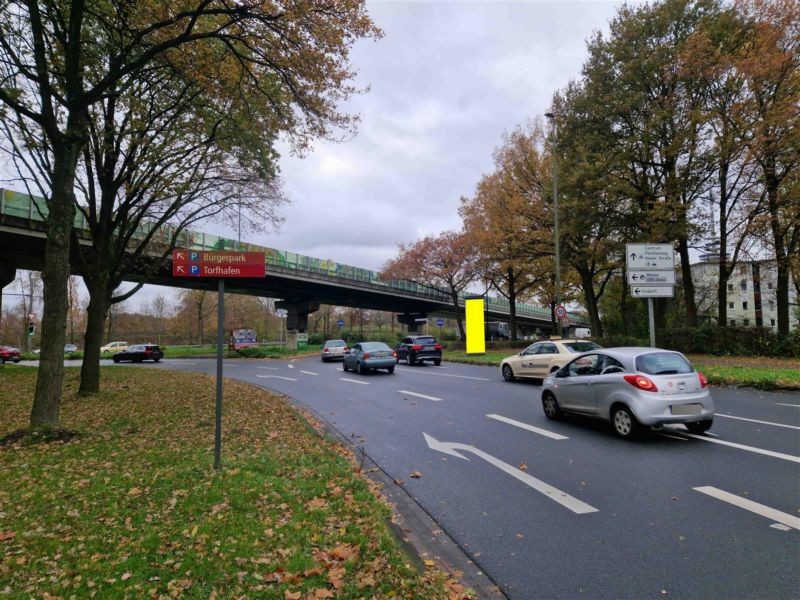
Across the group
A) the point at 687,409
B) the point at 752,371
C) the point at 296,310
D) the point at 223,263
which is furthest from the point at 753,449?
the point at 296,310

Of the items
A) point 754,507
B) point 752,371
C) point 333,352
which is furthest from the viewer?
point 333,352

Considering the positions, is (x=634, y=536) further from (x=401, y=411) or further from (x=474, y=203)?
(x=474, y=203)

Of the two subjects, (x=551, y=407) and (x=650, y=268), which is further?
(x=650, y=268)

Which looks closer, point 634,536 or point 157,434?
point 634,536

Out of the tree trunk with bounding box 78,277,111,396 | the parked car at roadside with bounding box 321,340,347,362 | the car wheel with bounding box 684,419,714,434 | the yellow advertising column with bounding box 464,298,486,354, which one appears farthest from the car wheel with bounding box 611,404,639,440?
the parked car at roadside with bounding box 321,340,347,362

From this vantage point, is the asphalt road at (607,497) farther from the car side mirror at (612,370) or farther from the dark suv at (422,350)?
the dark suv at (422,350)

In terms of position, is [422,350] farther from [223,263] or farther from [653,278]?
[223,263]

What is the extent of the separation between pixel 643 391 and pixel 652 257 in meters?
9.28

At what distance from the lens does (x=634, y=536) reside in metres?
4.27

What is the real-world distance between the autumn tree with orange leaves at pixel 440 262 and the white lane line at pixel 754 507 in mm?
32837

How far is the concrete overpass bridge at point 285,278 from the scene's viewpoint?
2370cm

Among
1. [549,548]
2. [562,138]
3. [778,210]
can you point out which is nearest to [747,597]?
[549,548]

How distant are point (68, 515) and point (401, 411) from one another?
747 cm

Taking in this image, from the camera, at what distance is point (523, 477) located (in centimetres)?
609
